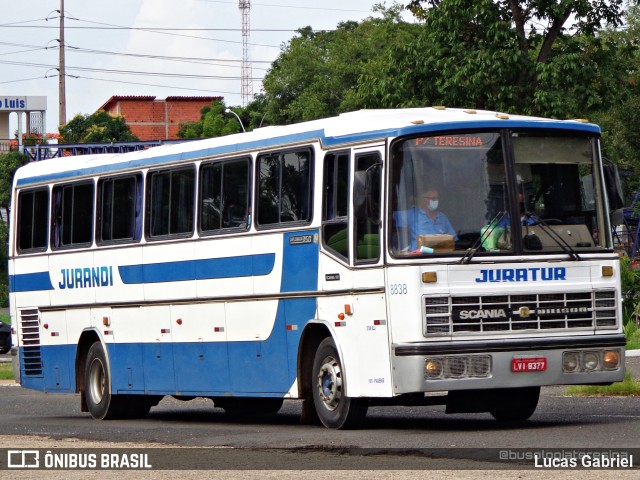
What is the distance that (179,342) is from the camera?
18609mm

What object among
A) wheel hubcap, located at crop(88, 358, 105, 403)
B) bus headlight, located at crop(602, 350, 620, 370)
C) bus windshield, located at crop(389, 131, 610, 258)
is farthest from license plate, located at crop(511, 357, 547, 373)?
wheel hubcap, located at crop(88, 358, 105, 403)

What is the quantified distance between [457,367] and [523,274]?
114 cm

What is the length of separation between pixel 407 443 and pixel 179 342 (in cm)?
577

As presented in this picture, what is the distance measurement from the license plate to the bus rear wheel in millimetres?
7628

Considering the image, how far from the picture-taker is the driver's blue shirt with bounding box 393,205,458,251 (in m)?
14.4

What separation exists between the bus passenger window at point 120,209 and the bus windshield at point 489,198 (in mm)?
5851

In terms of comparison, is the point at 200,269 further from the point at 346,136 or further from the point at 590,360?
the point at 590,360

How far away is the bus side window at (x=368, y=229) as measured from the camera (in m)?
14.6

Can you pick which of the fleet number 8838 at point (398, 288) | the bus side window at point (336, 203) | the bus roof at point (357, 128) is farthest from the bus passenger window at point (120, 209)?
the fleet number 8838 at point (398, 288)

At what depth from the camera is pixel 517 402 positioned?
16.0 metres

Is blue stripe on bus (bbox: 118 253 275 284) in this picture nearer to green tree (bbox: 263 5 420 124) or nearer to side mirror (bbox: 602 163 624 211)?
side mirror (bbox: 602 163 624 211)

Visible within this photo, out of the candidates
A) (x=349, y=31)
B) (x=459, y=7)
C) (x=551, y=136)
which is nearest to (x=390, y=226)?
(x=551, y=136)

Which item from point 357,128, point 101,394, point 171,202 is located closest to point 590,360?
point 357,128

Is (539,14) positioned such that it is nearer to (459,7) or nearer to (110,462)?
(459,7)
